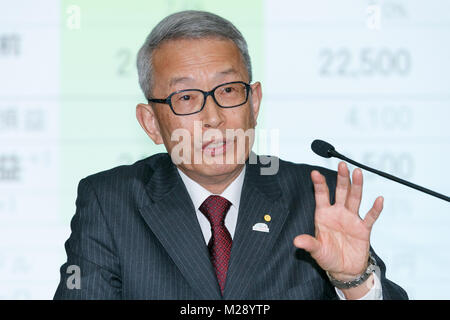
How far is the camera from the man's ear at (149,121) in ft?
7.69

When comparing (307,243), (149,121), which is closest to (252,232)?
(307,243)

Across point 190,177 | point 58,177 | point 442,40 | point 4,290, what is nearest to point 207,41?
point 190,177

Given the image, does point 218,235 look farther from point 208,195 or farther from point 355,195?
point 355,195

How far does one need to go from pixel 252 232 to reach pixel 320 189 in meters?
0.37

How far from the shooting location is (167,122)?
220 cm

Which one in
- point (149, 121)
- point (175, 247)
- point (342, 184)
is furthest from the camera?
point (149, 121)

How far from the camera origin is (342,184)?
1859 millimetres

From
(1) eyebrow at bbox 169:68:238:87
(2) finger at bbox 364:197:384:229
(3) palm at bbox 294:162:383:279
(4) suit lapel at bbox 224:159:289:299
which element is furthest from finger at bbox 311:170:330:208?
(1) eyebrow at bbox 169:68:238:87

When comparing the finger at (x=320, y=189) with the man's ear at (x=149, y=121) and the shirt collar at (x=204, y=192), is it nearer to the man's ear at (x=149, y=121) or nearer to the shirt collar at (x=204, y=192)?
the shirt collar at (x=204, y=192)

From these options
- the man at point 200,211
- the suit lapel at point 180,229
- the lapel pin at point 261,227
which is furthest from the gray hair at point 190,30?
the lapel pin at point 261,227

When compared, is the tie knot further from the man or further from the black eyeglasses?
the black eyeglasses

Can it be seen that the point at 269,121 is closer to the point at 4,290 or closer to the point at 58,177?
the point at 58,177
